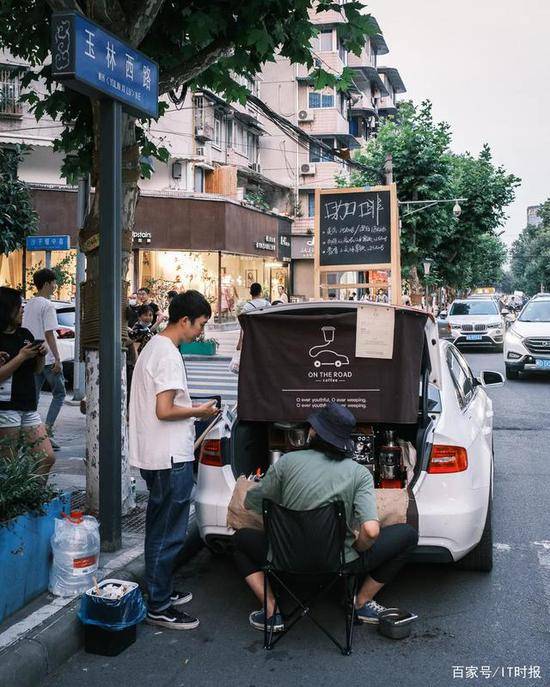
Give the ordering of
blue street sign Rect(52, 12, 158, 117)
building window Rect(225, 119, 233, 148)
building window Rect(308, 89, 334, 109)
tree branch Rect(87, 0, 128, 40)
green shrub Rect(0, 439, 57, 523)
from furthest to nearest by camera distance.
A: building window Rect(308, 89, 334, 109) → building window Rect(225, 119, 233, 148) → tree branch Rect(87, 0, 128, 40) → blue street sign Rect(52, 12, 158, 117) → green shrub Rect(0, 439, 57, 523)

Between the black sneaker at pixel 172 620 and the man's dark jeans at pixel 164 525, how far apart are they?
0.04m

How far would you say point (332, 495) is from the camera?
4023mm

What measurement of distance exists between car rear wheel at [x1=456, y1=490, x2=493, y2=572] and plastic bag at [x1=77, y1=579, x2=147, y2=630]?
7.40ft

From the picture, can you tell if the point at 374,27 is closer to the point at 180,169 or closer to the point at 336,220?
the point at 336,220

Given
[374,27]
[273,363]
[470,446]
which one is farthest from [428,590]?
[374,27]

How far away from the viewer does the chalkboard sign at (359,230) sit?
11719 mm

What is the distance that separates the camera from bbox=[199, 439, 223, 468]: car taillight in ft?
16.7

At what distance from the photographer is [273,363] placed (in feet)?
17.6

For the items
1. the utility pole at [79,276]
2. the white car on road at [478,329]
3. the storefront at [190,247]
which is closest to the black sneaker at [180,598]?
the utility pole at [79,276]

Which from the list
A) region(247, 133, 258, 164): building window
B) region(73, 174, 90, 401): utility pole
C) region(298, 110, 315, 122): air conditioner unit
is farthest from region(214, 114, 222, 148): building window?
region(73, 174, 90, 401): utility pole

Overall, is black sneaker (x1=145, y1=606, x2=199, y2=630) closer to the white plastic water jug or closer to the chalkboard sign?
the white plastic water jug

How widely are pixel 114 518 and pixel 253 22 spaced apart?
164 inches

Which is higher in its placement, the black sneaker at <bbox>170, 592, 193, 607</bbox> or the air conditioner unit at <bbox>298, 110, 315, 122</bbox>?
→ the air conditioner unit at <bbox>298, 110, 315, 122</bbox>

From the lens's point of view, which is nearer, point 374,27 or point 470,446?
point 470,446
